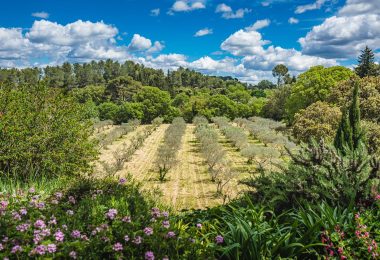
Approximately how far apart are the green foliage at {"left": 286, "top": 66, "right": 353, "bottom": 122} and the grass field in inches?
365

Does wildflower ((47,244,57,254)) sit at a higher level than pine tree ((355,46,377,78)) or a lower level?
lower

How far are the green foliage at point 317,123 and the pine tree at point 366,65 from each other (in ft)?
140

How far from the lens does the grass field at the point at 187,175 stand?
67.4ft

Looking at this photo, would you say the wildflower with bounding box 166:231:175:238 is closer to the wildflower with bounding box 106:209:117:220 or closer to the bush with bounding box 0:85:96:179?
the wildflower with bounding box 106:209:117:220

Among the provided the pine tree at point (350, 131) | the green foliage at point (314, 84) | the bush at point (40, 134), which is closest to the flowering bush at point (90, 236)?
the bush at point (40, 134)

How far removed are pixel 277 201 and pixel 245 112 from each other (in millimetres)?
73850

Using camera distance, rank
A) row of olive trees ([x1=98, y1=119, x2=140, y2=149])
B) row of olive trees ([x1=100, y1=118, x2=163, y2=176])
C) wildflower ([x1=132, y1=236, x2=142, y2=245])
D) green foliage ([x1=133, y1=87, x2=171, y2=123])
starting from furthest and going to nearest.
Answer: green foliage ([x1=133, y1=87, x2=171, y2=123]) < row of olive trees ([x1=98, y1=119, x2=140, y2=149]) < row of olive trees ([x1=100, y1=118, x2=163, y2=176]) < wildflower ([x1=132, y1=236, x2=142, y2=245])

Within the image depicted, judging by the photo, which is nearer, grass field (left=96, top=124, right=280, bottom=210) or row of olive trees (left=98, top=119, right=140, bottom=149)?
grass field (left=96, top=124, right=280, bottom=210)

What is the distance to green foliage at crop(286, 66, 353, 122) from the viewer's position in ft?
149

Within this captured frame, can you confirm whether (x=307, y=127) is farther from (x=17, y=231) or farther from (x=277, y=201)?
(x=17, y=231)

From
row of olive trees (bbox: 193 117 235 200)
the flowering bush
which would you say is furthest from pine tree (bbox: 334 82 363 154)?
the flowering bush

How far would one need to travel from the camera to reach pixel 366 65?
203 feet

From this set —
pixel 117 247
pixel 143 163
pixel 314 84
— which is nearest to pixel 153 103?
pixel 314 84

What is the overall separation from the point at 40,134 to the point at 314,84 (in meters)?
40.3
